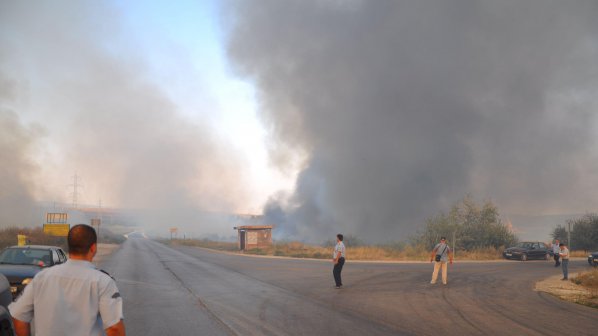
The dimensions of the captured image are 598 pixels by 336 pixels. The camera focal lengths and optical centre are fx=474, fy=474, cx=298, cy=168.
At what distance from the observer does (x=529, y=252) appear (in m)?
33.8

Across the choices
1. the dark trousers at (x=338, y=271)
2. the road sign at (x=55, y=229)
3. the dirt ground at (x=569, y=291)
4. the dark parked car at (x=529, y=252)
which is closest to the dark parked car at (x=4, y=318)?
the dark trousers at (x=338, y=271)

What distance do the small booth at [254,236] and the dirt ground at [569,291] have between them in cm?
3176

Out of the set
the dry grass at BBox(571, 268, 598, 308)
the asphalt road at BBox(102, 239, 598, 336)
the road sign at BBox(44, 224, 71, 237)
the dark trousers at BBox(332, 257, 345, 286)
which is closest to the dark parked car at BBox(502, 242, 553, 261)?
the dry grass at BBox(571, 268, 598, 308)

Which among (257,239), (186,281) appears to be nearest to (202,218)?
(257,239)

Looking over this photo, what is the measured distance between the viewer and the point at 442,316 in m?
9.84

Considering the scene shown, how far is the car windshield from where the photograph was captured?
430 inches

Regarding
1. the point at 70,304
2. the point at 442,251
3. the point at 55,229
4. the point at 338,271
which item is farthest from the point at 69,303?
the point at 55,229

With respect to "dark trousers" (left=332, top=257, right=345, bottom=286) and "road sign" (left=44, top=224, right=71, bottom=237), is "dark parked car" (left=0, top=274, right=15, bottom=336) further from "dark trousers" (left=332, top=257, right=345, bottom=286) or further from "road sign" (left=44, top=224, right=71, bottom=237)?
"road sign" (left=44, top=224, right=71, bottom=237)

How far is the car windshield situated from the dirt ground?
13.5 metres

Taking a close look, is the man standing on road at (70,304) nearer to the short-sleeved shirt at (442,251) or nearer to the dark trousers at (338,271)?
the dark trousers at (338,271)

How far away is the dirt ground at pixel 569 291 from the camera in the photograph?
12.9 meters

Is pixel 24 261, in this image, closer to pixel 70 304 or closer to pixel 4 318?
pixel 4 318

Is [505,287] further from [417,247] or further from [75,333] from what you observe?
[417,247]

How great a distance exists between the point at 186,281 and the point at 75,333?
1351cm
